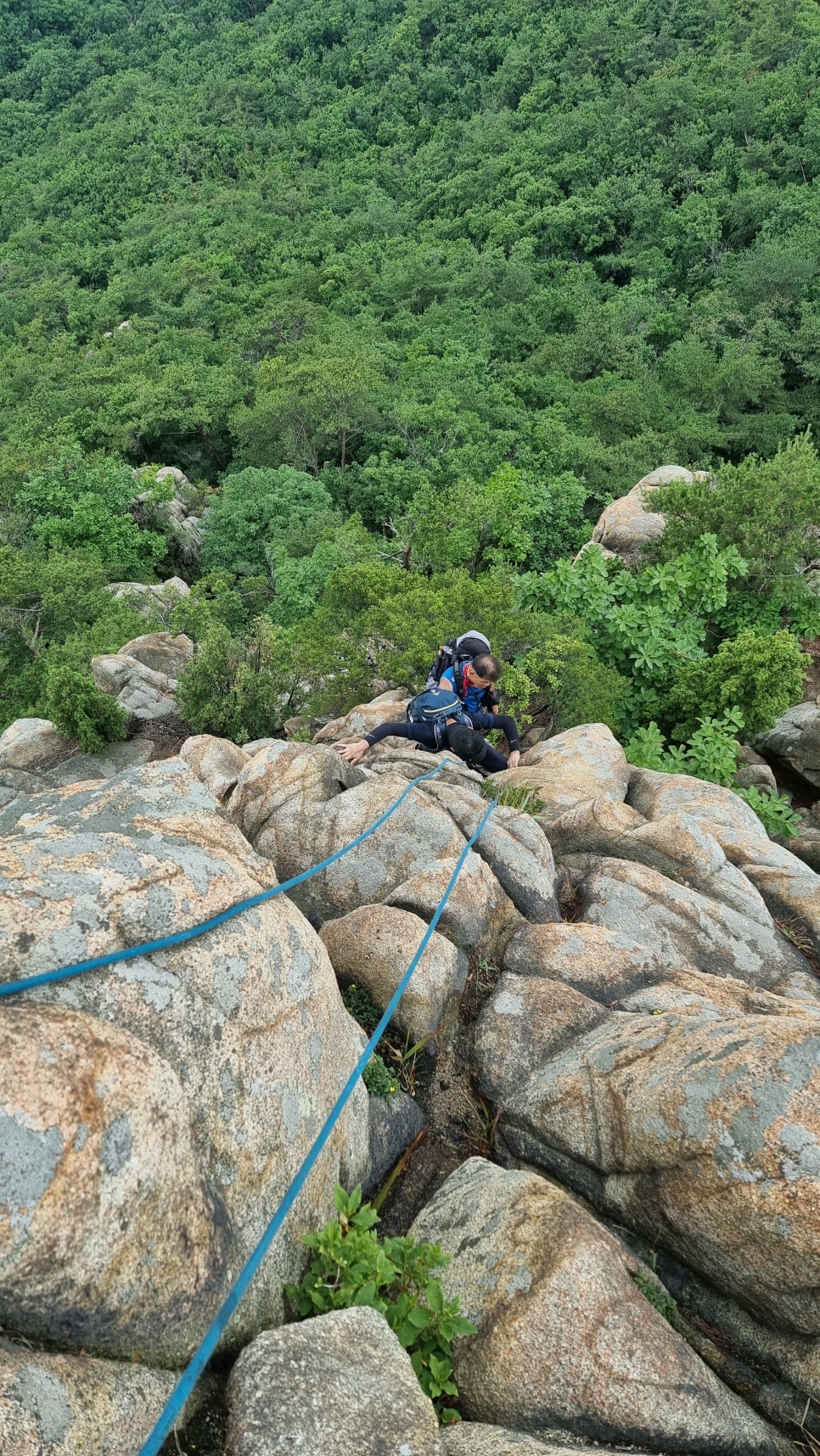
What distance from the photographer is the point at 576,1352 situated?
132 inches

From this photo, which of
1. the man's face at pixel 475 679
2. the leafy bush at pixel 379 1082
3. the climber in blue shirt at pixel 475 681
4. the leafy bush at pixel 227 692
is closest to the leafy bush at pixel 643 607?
the climber in blue shirt at pixel 475 681

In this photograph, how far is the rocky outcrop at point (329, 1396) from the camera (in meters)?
2.75

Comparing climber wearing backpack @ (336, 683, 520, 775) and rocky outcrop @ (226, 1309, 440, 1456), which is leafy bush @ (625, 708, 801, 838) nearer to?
climber wearing backpack @ (336, 683, 520, 775)

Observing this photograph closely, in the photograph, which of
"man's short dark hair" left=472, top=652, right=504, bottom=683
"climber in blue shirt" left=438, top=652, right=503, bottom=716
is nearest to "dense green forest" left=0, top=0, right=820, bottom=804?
"climber in blue shirt" left=438, top=652, right=503, bottom=716

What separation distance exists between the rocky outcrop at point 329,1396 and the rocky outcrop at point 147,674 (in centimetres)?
1102

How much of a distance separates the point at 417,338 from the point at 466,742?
3782cm

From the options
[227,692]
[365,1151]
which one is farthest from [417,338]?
[365,1151]

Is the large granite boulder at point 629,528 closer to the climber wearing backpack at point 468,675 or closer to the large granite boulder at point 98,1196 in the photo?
the climber wearing backpack at point 468,675

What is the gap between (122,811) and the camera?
14.9 ft

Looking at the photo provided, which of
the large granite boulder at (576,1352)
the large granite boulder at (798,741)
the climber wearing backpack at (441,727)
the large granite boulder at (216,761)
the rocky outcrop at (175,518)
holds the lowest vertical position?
the large granite boulder at (798,741)

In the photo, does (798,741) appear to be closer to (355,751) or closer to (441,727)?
(441,727)

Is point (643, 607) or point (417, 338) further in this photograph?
point (417, 338)

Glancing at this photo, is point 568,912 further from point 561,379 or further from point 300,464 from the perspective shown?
point 561,379

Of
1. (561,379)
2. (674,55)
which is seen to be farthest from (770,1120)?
(674,55)
